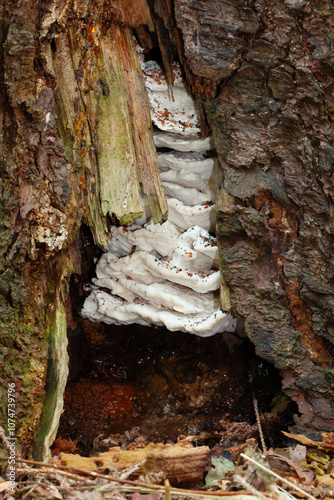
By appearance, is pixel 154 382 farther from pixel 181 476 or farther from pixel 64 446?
pixel 181 476

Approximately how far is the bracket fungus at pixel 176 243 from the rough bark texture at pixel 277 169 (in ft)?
0.99

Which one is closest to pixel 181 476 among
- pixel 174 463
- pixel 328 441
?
pixel 174 463

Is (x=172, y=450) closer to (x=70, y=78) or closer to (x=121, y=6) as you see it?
(x=70, y=78)

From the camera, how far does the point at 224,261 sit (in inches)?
121

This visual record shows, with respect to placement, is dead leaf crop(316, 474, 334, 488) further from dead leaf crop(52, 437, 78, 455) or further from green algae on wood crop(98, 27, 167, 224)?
green algae on wood crop(98, 27, 167, 224)

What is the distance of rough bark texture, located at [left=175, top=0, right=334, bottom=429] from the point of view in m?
2.55

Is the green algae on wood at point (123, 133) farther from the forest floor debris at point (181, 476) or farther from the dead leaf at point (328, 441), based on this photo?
the dead leaf at point (328, 441)

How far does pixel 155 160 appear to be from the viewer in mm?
3178

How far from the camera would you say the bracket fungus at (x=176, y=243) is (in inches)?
127

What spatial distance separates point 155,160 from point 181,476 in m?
2.04

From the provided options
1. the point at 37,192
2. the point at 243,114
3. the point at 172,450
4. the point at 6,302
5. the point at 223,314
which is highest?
the point at 243,114

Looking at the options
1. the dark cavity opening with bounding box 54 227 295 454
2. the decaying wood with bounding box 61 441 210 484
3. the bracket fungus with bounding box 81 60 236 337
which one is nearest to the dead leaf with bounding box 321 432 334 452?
the dark cavity opening with bounding box 54 227 295 454

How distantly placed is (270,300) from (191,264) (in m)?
0.68

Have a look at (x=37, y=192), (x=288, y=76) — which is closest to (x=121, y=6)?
(x=288, y=76)
